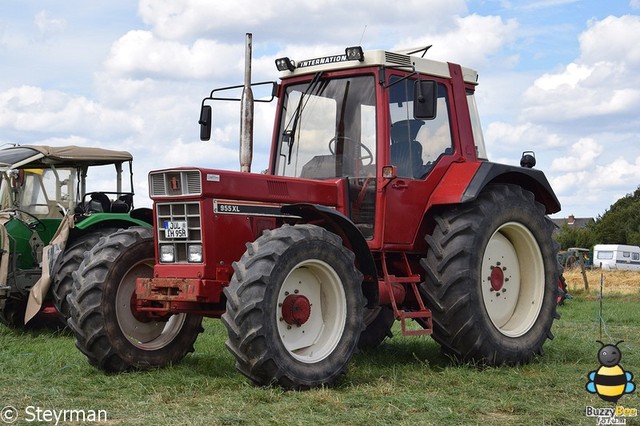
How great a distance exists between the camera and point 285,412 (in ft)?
19.5

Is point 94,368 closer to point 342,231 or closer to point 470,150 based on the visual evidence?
point 342,231

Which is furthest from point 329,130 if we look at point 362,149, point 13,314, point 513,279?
point 13,314

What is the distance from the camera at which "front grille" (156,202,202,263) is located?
23.9 ft

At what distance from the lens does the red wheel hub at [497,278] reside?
8531 millimetres

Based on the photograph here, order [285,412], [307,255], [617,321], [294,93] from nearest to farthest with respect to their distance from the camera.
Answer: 1. [285,412]
2. [307,255]
3. [294,93]
4. [617,321]

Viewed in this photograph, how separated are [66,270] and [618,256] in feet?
155

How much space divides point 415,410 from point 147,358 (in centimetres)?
282

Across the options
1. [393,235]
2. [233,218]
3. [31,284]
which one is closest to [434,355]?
[393,235]

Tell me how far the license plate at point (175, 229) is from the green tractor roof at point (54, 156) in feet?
17.9

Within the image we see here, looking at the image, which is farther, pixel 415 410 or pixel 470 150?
pixel 470 150

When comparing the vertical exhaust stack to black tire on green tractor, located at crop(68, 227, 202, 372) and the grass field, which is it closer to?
black tire on green tractor, located at crop(68, 227, 202, 372)

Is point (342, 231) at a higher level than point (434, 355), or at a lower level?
higher

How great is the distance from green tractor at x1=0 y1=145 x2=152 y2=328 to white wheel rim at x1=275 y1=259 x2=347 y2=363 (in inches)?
161

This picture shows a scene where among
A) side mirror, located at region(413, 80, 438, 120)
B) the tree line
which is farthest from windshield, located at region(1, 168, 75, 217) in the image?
the tree line
